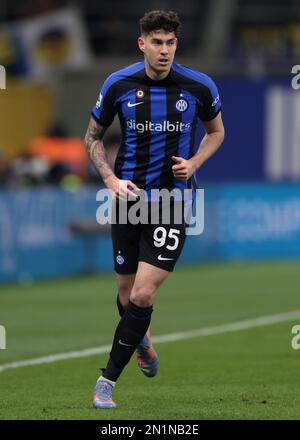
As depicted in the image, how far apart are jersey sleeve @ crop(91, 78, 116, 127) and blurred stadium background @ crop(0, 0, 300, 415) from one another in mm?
5312

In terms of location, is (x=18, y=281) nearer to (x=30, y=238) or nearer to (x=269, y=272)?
(x=30, y=238)

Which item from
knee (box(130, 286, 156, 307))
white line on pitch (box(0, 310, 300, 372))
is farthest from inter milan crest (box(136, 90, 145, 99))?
white line on pitch (box(0, 310, 300, 372))

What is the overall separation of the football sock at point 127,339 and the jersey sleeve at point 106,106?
1232mm

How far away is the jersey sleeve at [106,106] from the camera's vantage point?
27.8ft

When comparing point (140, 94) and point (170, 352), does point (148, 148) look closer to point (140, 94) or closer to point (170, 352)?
point (140, 94)

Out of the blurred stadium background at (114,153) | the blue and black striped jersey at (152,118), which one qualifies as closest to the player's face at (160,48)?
the blue and black striped jersey at (152,118)

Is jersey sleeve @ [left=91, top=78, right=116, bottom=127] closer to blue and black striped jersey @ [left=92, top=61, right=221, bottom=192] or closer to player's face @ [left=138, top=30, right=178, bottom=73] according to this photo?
blue and black striped jersey @ [left=92, top=61, right=221, bottom=192]

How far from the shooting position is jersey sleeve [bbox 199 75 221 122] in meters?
8.56

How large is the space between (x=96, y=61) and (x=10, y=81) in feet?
6.66

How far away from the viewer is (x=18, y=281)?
18766mm

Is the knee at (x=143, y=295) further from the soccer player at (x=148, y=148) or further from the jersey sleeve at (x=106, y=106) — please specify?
the jersey sleeve at (x=106, y=106)

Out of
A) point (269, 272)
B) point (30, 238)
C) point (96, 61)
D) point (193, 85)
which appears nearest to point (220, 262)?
point (269, 272)
